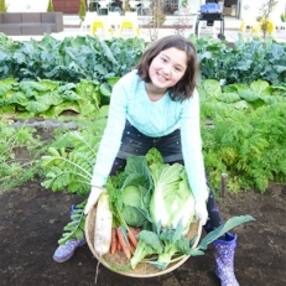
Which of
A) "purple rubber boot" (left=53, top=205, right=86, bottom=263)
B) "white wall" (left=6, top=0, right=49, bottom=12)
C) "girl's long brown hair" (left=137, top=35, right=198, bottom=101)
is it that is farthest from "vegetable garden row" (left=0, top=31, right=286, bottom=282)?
"white wall" (left=6, top=0, right=49, bottom=12)

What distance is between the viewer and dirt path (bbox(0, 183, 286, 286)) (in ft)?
7.77

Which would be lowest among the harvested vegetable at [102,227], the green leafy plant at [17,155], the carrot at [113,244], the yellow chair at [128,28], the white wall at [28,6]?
the green leafy plant at [17,155]

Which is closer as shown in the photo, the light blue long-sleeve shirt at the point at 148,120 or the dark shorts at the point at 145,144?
the light blue long-sleeve shirt at the point at 148,120

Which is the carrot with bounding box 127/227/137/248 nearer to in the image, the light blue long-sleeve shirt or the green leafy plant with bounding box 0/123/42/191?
the light blue long-sleeve shirt

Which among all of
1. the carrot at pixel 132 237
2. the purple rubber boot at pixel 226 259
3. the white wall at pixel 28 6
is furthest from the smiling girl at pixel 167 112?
the white wall at pixel 28 6

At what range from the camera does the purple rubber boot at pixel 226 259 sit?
7.45 ft

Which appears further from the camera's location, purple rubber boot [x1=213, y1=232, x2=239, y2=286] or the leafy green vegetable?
purple rubber boot [x1=213, y1=232, x2=239, y2=286]

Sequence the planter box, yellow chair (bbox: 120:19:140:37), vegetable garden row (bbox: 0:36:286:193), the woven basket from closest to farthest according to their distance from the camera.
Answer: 1. the woven basket
2. vegetable garden row (bbox: 0:36:286:193)
3. yellow chair (bbox: 120:19:140:37)
4. the planter box

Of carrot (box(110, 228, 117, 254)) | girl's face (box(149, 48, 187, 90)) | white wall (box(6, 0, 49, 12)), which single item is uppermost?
white wall (box(6, 0, 49, 12))

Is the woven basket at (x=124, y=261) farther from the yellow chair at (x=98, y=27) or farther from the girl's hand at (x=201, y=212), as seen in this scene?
the yellow chair at (x=98, y=27)

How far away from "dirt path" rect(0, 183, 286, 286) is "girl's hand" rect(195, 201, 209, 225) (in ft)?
1.64

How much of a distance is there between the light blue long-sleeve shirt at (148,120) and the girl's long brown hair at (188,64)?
1.5 inches

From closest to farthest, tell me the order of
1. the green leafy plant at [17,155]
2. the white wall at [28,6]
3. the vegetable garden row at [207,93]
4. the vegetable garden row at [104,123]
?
the vegetable garden row at [104,123], the vegetable garden row at [207,93], the green leafy plant at [17,155], the white wall at [28,6]

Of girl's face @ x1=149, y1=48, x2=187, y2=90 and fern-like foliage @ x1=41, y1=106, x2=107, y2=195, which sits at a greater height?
girl's face @ x1=149, y1=48, x2=187, y2=90
